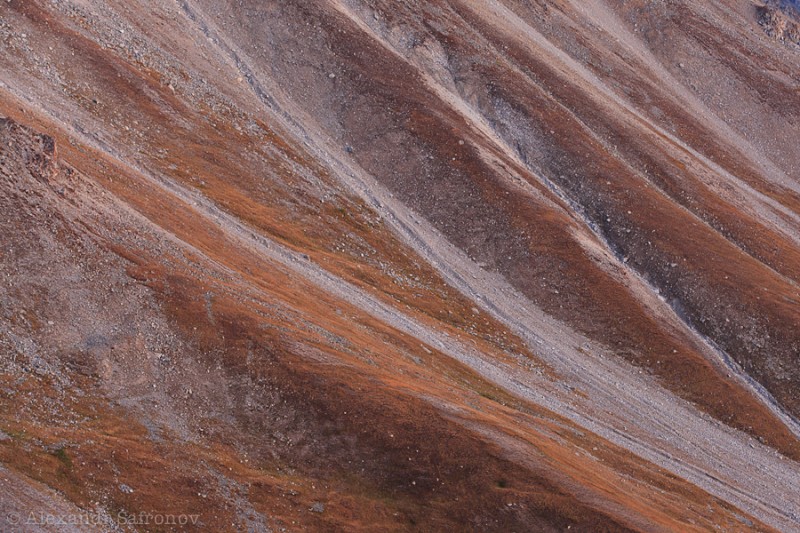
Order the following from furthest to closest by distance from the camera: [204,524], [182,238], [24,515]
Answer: [182,238], [204,524], [24,515]

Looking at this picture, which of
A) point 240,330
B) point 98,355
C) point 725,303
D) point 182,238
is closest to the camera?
point 98,355

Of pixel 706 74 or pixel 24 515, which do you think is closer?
pixel 24 515

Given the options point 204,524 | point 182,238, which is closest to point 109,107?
point 182,238

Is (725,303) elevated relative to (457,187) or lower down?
elevated

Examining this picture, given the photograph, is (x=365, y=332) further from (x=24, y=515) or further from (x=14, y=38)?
(x=14, y=38)

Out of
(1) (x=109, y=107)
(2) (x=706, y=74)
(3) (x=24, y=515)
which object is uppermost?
(2) (x=706, y=74)

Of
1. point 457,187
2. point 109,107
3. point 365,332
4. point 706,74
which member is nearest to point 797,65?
point 706,74

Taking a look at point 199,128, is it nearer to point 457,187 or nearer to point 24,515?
point 457,187
